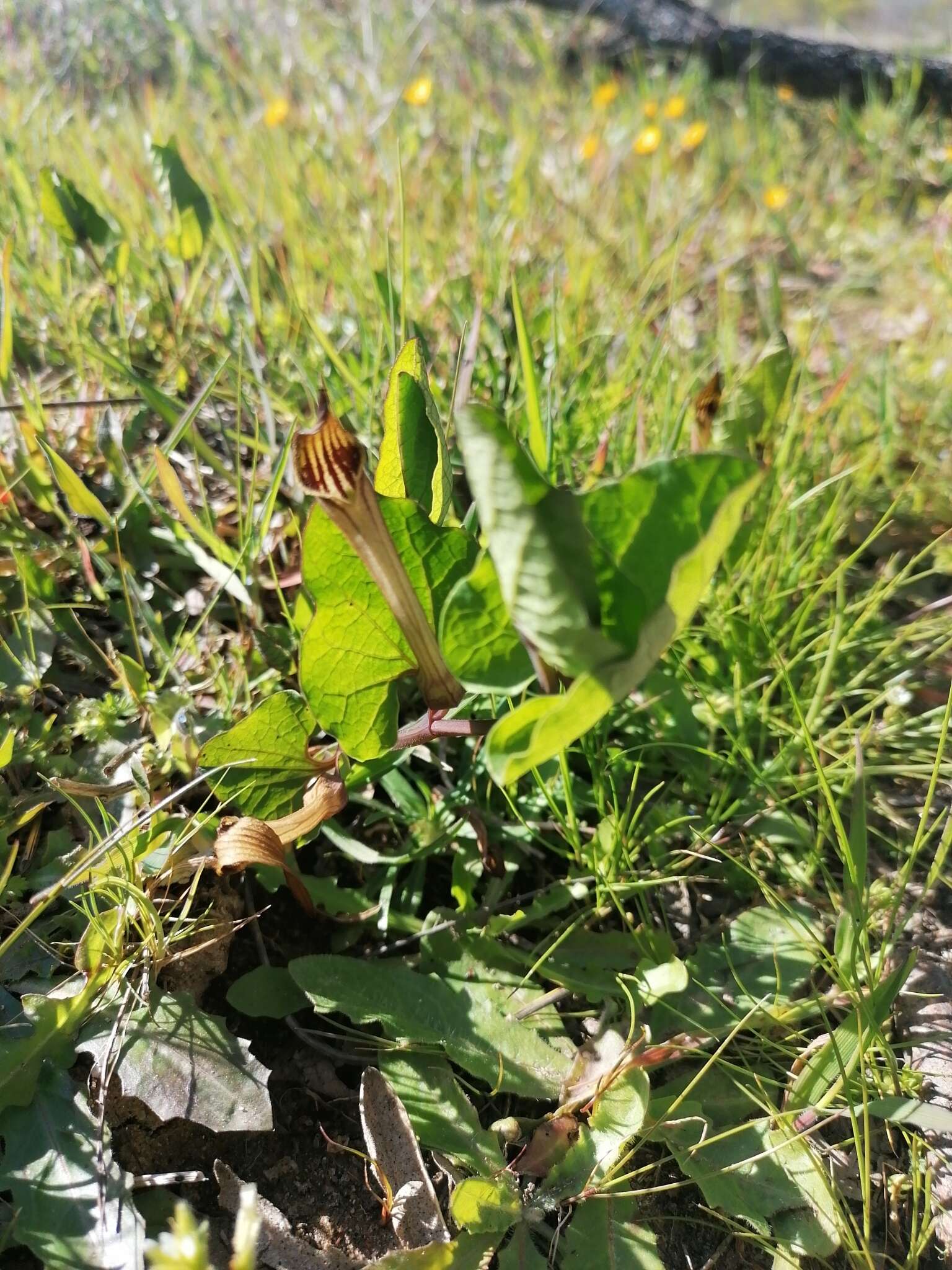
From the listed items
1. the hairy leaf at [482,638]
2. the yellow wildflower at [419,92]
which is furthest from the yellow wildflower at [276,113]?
the hairy leaf at [482,638]

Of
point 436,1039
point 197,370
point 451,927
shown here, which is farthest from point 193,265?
point 436,1039

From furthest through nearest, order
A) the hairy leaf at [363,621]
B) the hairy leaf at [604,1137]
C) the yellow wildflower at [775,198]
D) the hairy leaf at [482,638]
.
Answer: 1. the yellow wildflower at [775,198]
2. the hairy leaf at [604,1137]
3. the hairy leaf at [363,621]
4. the hairy leaf at [482,638]

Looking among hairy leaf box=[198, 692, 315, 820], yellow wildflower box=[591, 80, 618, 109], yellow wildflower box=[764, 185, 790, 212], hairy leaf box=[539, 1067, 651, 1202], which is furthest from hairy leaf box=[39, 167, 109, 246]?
yellow wildflower box=[591, 80, 618, 109]

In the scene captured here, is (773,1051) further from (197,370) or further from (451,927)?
(197,370)

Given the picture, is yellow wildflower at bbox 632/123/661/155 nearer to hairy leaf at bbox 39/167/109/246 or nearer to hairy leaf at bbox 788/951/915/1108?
hairy leaf at bbox 39/167/109/246

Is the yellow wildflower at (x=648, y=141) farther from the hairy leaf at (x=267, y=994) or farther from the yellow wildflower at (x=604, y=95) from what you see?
the hairy leaf at (x=267, y=994)

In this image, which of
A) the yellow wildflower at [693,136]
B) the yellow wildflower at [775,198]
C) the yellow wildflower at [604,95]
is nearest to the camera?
the yellow wildflower at [775,198]

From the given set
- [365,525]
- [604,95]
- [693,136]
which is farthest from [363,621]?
[604,95]
